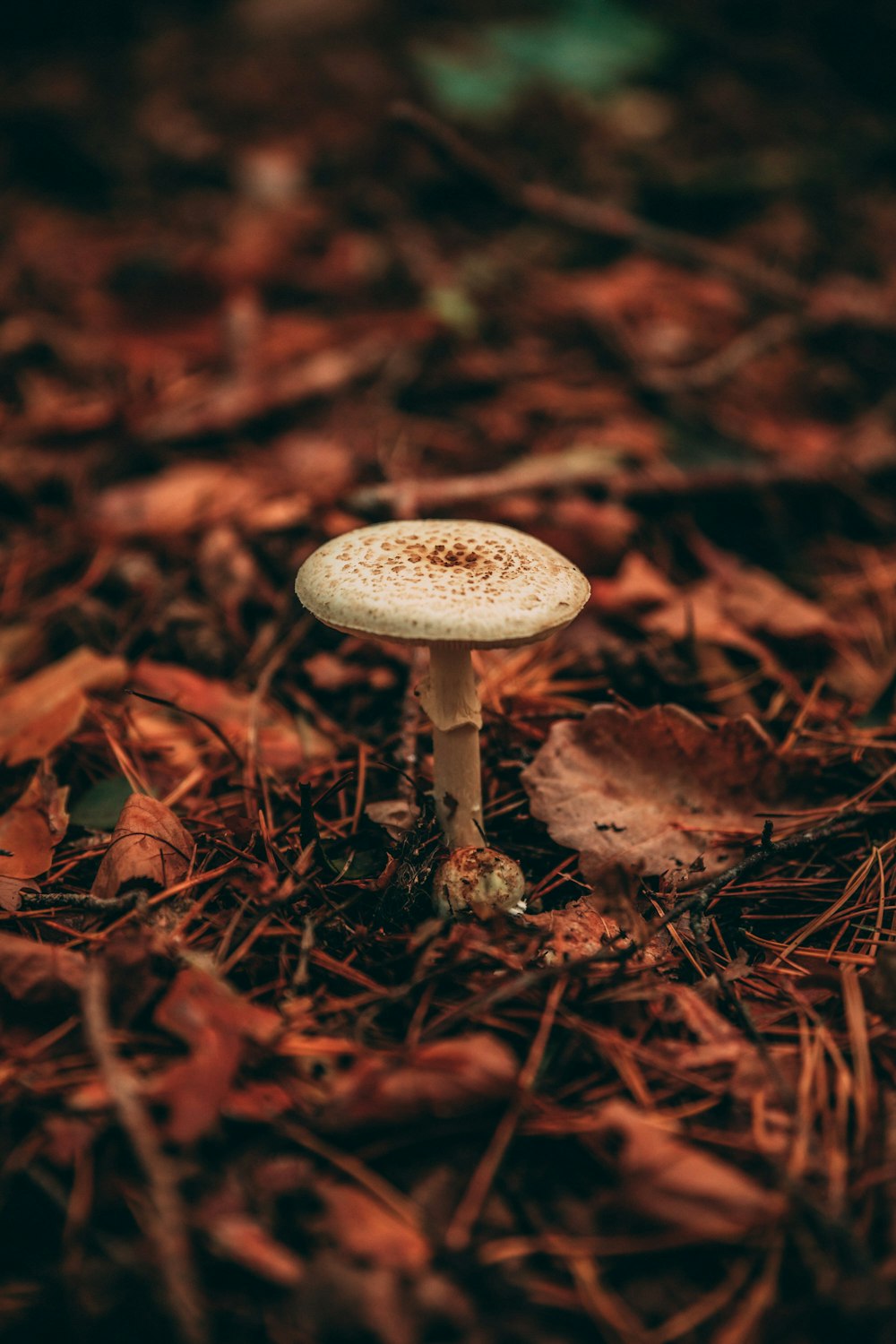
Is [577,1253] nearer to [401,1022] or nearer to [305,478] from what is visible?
[401,1022]

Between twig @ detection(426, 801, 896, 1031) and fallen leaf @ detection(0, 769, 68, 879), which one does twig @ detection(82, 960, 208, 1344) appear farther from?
fallen leaf @ detection(0, 769, 68, 879)

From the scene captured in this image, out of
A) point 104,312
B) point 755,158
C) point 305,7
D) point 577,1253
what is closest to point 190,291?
point 104,312

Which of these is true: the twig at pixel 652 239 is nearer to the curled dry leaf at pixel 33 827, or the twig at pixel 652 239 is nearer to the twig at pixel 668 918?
the twig at pixel 668 918

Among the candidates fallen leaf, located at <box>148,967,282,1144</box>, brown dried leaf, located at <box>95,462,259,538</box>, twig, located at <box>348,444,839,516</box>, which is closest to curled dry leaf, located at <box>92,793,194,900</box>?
fallen leaf, located at <box>148,967,282,1144</box>

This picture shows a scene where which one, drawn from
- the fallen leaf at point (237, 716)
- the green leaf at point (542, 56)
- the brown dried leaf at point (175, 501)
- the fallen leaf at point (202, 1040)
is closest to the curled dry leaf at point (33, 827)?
the fallen leaf at point (237, 716)

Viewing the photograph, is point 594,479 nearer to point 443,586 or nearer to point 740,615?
point 740,615

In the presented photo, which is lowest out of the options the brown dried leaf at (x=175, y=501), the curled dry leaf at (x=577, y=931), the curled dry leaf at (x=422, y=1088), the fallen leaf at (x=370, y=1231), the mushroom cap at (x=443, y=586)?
the curled dry leaf at (x=577, y=931)
